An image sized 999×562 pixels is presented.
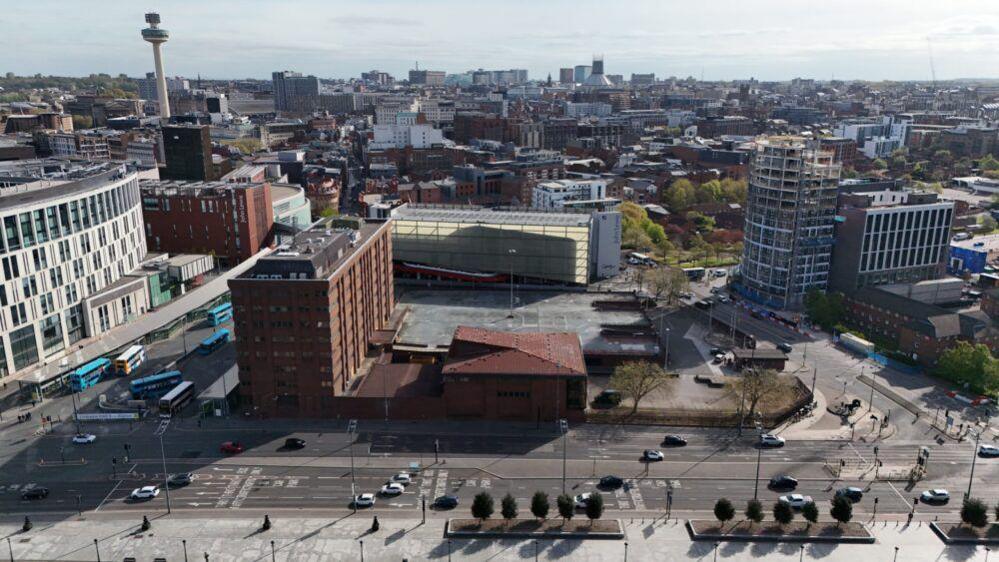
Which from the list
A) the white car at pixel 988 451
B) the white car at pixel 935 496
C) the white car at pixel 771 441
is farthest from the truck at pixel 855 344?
the white car at pixel 935 496

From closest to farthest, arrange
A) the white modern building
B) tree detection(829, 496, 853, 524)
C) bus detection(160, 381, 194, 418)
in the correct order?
tree detection(829, 496, 853, 524), bus detection(160, 381, 194, 418), the white modern building

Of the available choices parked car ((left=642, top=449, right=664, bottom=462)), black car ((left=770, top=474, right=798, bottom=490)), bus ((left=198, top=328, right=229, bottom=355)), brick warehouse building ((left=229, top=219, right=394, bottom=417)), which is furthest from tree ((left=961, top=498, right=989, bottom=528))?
bus ((left=198, top=328, right=229, bottom=355))

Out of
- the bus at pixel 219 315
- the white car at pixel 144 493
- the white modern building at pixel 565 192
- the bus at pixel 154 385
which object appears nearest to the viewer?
the white car at pixel 144 493

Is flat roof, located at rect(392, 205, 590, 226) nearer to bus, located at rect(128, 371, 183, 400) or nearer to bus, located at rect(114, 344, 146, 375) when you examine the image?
bus, located at rect(114, 344, 146, 375)

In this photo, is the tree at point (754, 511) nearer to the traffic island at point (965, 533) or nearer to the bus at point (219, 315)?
the traffic island at point (965, 533)

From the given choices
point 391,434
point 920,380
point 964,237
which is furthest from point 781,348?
point 964,237

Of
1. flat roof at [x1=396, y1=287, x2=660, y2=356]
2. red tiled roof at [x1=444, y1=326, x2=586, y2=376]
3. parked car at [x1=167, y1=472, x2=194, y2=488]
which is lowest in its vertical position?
parked car at [x1=167, y1=472, x2=194, y2=488]
